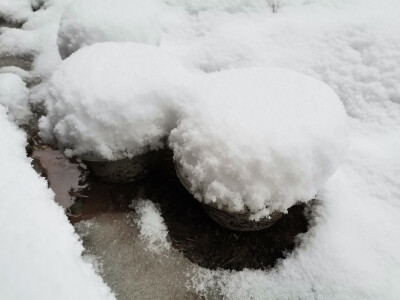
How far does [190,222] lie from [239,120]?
85 centimetres

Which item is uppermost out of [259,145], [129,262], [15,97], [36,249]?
[36,249]

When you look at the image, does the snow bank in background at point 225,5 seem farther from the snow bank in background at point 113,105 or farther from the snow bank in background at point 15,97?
the snow bank in background at point 113,105

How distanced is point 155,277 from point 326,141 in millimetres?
1296

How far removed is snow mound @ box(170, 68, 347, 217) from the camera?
5.83 feet

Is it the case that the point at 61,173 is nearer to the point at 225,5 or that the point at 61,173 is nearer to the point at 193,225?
the point at 193,225

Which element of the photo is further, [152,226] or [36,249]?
[152,226]

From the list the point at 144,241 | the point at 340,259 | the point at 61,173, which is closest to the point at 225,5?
the point at 61,173

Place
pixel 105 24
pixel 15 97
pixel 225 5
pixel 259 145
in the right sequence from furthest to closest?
pixel 225 5 → pixel 15 97 → pixel 105 24 → pixel 259 145

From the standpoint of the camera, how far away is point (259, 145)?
1.78 metres

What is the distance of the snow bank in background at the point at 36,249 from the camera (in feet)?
3.51

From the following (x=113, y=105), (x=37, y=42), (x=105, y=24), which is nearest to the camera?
(x=113, y=105)

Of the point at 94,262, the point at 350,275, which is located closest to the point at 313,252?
the point at 350,275

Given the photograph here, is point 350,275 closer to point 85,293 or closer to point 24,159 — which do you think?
point 85,293

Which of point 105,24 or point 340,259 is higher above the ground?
point 105,24
